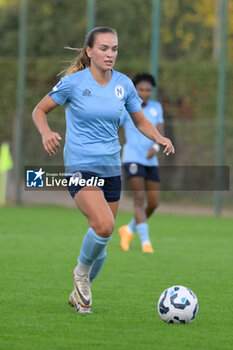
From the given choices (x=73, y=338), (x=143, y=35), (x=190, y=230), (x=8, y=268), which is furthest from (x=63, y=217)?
(x=73, y=338)

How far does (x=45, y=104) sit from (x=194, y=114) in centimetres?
1658

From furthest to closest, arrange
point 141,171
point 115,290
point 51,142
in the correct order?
point 141,171
point 115,290
point 51,142

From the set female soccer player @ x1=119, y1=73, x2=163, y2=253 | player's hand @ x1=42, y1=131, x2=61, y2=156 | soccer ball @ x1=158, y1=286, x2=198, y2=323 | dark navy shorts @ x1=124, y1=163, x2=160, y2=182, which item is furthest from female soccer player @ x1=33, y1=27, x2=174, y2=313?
dark navy shorts @ x1=124, y1=163, x2=160, y2=182

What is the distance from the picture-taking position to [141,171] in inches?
443

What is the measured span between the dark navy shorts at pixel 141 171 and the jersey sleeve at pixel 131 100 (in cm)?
455

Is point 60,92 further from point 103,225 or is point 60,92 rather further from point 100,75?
point 103,225

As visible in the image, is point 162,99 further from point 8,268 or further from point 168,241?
point 8,268

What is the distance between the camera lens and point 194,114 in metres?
22.6

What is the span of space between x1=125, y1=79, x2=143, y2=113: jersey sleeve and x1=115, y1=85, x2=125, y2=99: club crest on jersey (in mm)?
69

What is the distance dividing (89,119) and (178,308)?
1616 millimetres

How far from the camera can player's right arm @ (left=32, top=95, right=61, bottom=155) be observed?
5.86m

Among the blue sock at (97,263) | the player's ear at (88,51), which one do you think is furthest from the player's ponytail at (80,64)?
the blue sock at (97,263)

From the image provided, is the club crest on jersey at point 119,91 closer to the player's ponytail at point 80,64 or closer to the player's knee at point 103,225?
the player's ponytail at point 80,64

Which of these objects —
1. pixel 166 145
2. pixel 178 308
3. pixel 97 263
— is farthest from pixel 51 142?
pixel 178 308
